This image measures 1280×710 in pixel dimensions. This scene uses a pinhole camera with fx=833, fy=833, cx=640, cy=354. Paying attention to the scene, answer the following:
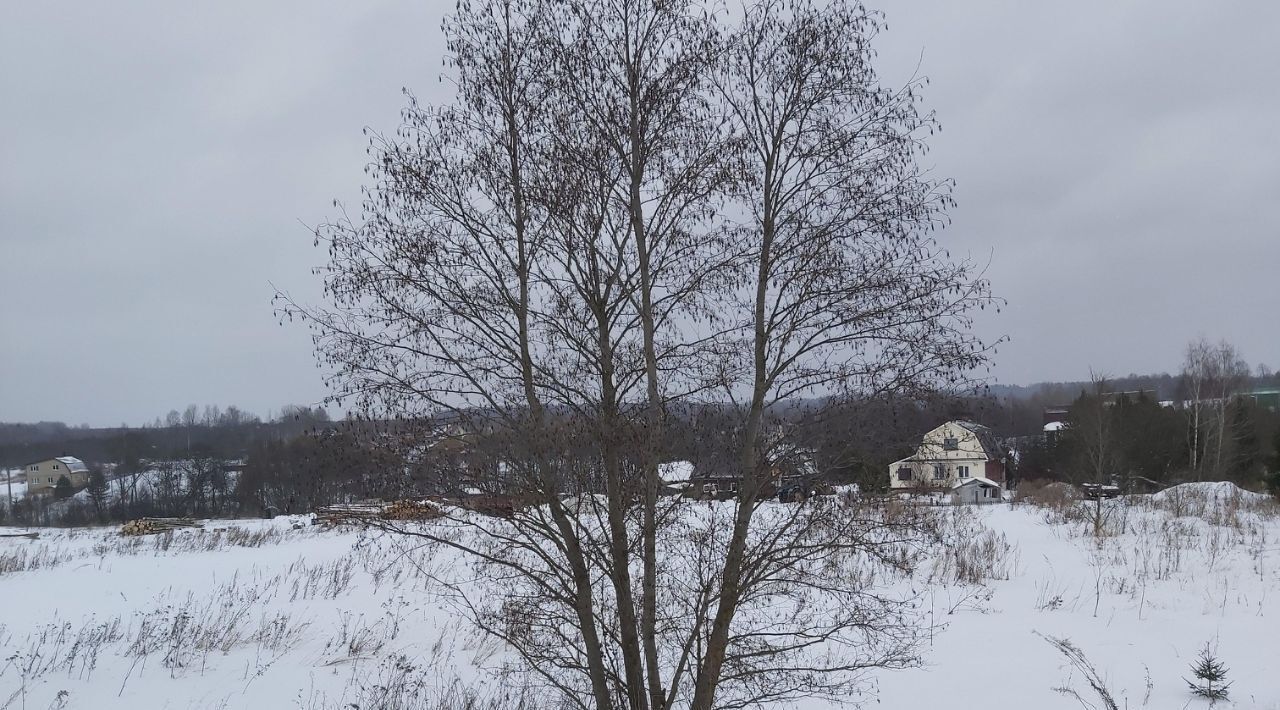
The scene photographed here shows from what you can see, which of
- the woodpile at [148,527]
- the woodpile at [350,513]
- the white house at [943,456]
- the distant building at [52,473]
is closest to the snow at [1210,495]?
the white house at [943,456]

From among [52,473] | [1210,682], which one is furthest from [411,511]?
[52,473]

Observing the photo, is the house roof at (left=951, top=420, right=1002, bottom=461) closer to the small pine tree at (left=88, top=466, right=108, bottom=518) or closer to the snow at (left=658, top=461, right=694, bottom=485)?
the snow at (left=658, top=461, right=694, bottom=485)

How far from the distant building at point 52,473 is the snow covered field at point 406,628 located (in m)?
47.5

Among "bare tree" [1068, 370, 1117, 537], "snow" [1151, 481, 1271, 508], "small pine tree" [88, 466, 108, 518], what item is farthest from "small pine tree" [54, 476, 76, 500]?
"snow" [1151, 481, 1271, 508]

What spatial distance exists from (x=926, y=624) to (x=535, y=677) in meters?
4.90

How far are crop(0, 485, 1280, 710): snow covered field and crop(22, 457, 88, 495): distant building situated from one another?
4754 centimetres

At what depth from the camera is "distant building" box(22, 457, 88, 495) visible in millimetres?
56094

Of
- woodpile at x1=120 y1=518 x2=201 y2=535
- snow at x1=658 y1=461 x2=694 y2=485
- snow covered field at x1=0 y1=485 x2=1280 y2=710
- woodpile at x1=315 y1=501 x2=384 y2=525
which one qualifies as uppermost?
snow at x1=658 y1=461 x2=694 y2=485

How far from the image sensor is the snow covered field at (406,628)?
8039 millimetres

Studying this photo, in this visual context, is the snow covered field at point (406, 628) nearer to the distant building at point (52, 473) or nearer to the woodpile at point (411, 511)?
the woodpile at point (411, 511)

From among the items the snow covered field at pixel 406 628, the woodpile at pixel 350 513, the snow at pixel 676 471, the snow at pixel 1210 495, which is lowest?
the snow covered field at pixel 406 628

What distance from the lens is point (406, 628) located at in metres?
11.1

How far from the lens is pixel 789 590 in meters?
6.45

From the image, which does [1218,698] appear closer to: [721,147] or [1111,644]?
[1111,644]
